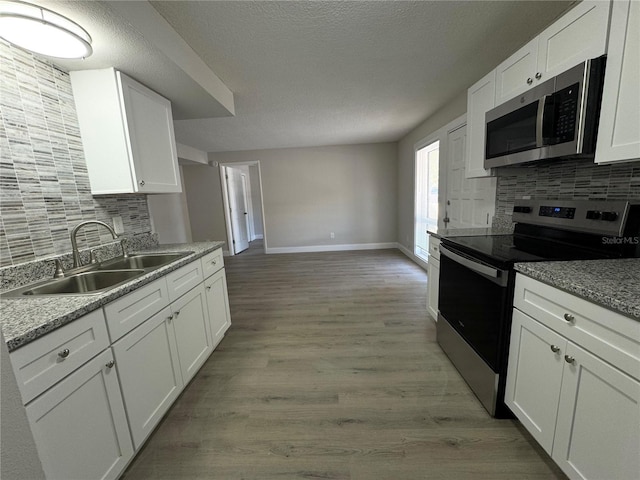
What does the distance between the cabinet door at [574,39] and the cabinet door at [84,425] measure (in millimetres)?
2605

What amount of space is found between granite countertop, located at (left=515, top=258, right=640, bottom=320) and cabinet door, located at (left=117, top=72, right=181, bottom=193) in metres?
2.43

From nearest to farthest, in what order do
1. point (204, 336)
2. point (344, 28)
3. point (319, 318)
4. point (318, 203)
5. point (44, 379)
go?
1. point (44, 379)
2. point (344, 28)
3. point (204, 336)
4. point (319, 318)
5. point (318, 203)

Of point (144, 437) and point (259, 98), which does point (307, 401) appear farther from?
point (259, 98)

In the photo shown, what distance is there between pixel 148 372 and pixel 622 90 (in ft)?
8.54

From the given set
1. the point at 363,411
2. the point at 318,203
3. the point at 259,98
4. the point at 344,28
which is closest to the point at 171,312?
the point at 363,411

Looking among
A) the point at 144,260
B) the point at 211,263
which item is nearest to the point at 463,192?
the point at 211,263

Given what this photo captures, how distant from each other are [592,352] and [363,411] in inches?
45.3

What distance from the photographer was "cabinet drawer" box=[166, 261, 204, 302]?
1571mm

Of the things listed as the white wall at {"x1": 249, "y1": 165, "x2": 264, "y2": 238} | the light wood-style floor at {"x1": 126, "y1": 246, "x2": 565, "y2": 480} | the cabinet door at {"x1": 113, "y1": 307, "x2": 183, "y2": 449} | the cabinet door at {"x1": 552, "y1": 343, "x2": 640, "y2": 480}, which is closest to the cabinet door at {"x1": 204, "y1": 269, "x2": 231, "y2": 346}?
the light wood-style floor at {"x1": 126, "y1": 246, "x2": 565, "y2": 480}

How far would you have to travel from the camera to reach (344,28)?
1.65 m

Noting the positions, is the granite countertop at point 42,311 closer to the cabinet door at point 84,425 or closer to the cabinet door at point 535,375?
the cabinet door at point 84,425

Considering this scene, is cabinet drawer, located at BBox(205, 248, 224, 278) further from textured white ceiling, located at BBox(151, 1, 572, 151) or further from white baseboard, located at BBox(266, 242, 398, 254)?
white baseboard, located at BBox(266, 242, 398, 254)

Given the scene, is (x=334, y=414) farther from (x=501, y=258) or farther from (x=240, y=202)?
(x=240, y=202)

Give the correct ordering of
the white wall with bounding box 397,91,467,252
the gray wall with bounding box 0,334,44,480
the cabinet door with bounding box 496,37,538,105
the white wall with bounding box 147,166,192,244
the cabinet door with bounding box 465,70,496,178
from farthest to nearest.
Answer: the white wall with bounding box 147,166,192,244 → the white wall with bounding box 397,91,467,252 → the cabinet door with bounding box 465,70,496,178 → the cabinet door with bounding box 496,37,538,105 → the gray wall with bounding box 0,334,44,480
